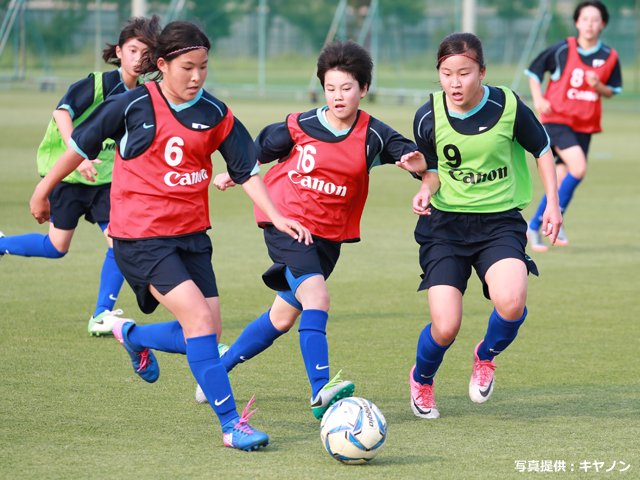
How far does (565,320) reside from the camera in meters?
7.95

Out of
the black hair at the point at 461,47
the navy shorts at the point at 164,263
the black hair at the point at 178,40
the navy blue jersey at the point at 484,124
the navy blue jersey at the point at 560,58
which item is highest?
the black hair at the point at 178,40

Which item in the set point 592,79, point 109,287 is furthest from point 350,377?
point 592,79

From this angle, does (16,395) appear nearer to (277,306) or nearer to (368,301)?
(277,306)

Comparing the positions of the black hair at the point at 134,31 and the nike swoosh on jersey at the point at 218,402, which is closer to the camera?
the nike swoosh on jersey at the point at 218,402

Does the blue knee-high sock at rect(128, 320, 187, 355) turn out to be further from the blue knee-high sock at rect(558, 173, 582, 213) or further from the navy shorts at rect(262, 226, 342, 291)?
the blue knee-high sock at rect(558, 173, 582, 213)

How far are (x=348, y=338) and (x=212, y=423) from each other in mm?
2117

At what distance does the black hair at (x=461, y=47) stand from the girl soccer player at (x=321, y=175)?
14.0 inches

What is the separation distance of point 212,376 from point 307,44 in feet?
123

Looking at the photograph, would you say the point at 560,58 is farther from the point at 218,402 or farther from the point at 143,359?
the point at 218,402

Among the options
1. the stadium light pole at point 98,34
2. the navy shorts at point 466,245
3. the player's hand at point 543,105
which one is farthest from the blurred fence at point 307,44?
the navy shorts at point 466,245

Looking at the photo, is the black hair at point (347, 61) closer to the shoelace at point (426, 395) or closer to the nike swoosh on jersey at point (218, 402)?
the shoelace at point (426, 395)

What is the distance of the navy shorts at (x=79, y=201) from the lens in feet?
25.2

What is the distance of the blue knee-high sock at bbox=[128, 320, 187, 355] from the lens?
5.48m

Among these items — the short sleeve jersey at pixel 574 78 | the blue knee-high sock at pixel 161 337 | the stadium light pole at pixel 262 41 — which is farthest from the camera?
the stadium light pole at pixel 262 41
